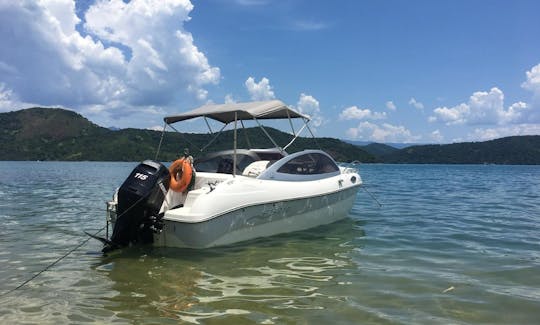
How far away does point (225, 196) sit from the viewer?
8.18 metres

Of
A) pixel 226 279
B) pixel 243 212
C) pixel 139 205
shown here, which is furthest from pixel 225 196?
pixel 226 279

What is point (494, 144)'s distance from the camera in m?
166

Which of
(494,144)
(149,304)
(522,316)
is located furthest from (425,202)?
(494,144)

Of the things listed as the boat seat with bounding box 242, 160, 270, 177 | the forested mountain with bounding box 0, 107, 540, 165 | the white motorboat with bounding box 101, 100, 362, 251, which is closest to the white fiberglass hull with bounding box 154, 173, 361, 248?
the white motorboat with bounding box 101, 100, 362, 251

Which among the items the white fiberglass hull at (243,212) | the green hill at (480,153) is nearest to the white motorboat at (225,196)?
the white fiberglass hull at (243,212)

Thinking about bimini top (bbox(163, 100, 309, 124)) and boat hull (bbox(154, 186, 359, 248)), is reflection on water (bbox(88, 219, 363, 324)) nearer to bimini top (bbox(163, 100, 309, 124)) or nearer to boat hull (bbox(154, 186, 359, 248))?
boat hull (bbox(154, 186, 359, 248))

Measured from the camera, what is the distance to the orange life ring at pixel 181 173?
853 centimetres

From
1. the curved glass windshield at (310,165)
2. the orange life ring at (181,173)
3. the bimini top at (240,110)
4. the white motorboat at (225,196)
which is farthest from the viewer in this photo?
the curved glass windshield at (310,165)

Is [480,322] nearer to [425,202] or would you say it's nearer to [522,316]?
[522,316]

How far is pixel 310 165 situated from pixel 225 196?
3566 millimetres

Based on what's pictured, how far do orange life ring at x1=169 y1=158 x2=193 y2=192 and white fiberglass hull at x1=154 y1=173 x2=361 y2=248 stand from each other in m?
0.37

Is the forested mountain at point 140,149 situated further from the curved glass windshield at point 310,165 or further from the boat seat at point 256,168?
the boat seat at point 256,168

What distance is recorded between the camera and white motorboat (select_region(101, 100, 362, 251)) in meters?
7.85

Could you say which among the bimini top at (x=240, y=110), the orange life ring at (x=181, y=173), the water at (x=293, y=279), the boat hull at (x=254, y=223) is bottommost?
the water at (x=293, y=279)
